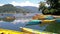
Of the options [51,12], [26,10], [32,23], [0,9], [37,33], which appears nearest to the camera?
[37,33]

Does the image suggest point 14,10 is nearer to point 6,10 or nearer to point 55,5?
point 6,10

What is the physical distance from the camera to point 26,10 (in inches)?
4409

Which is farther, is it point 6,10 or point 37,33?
point 6,10

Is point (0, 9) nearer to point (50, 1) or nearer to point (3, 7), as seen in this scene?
point (3, 7)

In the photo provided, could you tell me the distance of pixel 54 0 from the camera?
3684cm

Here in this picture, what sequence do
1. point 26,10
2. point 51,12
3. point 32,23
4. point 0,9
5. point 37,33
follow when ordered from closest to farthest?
point 37,33, point 32,23, point 51,12, point 0,9, point 26,10

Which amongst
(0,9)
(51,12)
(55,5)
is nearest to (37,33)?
(51,12)

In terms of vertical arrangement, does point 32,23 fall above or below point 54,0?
below

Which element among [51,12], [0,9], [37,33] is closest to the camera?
[37,33]

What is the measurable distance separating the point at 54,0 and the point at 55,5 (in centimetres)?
108

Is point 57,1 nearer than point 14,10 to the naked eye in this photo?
Yes

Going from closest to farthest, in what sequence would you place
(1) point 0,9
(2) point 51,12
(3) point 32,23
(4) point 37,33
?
(4) point 37,33
(3) point 32,23
(2) point 51,12
(1) point 0,9

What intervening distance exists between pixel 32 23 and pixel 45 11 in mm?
12289

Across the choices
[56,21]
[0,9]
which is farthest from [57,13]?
[0,9]
